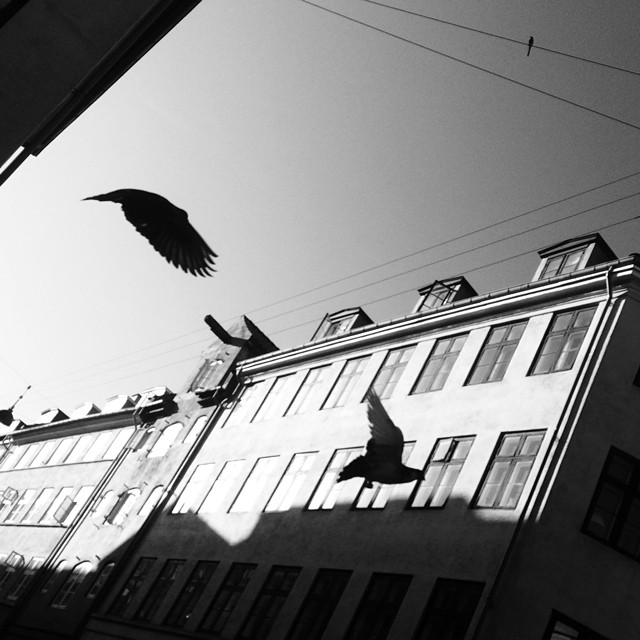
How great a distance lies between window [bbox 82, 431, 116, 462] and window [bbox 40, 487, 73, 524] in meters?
1.80

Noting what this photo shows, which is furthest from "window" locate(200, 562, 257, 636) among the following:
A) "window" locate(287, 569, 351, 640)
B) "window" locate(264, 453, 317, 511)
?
"window" locate(287, 569, 351, 640)

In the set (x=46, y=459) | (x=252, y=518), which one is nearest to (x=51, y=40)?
(x=252, y=518)

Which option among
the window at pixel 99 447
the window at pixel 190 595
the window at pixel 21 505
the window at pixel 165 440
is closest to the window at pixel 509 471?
the window at pixel 190 595

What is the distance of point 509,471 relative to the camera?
18.4 metres

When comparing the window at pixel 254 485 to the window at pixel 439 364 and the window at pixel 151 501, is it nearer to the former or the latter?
the window at pixel 151 501

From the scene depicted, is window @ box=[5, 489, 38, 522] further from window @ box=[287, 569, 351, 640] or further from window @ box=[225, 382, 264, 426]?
window @ box=[287, 569, 351, 640]

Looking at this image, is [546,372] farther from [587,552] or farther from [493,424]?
[587,552]

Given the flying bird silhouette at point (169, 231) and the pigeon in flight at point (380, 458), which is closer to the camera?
the flying bird silhouette at point (169, 231)

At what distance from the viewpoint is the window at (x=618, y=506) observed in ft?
56.9

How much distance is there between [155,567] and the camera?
27.7 metres

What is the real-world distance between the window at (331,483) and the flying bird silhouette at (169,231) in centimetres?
1428

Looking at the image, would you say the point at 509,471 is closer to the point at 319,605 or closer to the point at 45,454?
the point at 319,605

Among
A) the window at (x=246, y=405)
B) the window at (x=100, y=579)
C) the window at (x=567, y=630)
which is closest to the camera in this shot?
the window at (x=567, y=630)

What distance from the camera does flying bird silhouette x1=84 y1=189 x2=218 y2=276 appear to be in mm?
9125
